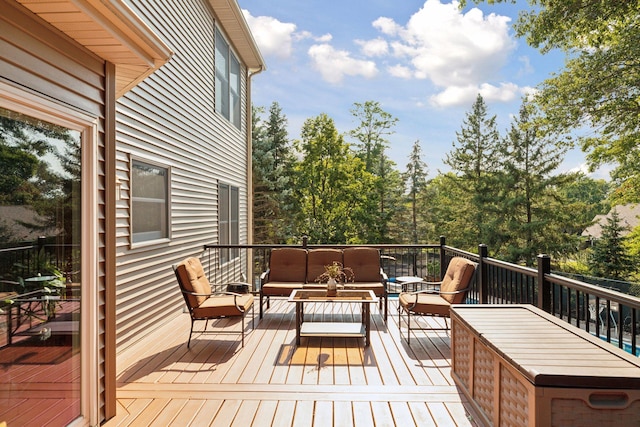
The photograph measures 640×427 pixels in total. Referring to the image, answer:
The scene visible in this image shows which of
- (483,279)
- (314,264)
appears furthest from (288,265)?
(483,279)

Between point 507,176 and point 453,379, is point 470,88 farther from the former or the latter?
point 453,379

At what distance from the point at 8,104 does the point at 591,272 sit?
2178 cm

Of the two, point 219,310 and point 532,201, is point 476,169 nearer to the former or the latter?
point 532,201

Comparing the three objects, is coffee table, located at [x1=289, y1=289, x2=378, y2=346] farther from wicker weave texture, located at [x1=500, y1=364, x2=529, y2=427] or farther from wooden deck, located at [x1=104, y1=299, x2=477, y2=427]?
wicker weave texture, located at [x1=500, y1=364, x2=529, y2=427]

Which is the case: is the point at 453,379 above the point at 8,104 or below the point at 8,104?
below

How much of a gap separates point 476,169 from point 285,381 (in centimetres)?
2077

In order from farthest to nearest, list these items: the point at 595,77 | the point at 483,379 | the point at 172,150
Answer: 1. the point at 595,77
2. the point at 172,150
3. the point at 483,379

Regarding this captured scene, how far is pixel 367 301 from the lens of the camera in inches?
188

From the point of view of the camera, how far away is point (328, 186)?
20.7 meters

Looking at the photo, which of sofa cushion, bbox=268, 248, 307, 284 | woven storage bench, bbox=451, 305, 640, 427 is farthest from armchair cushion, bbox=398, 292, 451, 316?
sofa cushion, bbox=268, 248, 307, 284

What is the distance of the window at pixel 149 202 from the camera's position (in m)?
4.86

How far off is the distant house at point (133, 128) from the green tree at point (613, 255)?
16356 millimetres

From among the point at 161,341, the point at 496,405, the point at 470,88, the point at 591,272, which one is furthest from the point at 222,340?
the point at 470,88

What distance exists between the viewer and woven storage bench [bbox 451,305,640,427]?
2.02 m
